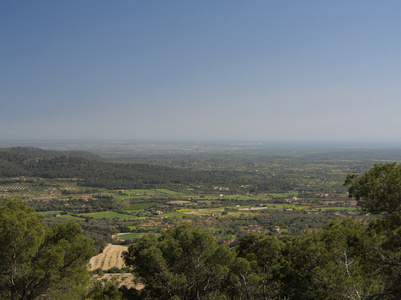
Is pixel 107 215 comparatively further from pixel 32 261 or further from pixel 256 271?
pixel 256 271

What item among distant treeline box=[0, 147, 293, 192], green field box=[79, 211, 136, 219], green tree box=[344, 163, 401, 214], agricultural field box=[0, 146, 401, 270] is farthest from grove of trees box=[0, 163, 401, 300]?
distant treeline box=[0, 147, 293, 192]

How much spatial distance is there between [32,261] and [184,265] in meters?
6.96

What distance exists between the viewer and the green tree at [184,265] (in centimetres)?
1259

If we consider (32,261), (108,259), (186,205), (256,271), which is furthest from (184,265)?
(186,205)

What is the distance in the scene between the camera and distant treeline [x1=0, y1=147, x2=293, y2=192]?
100125 millimetres

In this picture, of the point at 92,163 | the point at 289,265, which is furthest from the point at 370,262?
the point at 92,163

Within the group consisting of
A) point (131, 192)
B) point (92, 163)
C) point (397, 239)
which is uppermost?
point (397, 239)

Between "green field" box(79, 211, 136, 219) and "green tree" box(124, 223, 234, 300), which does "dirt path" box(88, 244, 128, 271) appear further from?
"green field" box(79, 211, 136, 219)

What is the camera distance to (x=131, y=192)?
297 feet

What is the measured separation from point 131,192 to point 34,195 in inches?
1132

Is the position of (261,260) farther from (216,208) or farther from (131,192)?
(131,192)

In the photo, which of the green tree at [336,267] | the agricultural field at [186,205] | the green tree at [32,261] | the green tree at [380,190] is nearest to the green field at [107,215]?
the agricultural field at [186,205]

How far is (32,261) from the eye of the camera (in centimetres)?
1102

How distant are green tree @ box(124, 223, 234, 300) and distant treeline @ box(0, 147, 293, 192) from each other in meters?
86.0
